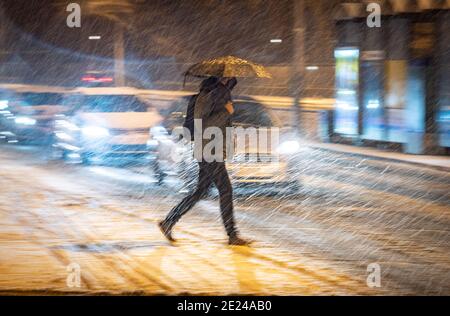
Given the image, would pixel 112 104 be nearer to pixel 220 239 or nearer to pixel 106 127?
pixel 106 127

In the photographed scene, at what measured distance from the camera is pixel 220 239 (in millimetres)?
10969

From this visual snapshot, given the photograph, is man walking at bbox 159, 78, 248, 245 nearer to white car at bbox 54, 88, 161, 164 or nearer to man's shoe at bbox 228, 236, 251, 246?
man's shoe at bbox 228, 236, 251, 246

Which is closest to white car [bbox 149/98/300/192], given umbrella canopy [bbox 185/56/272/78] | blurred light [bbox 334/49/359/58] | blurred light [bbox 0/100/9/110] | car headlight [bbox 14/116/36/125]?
umbrella canopy [bbox 185/56/272/78]

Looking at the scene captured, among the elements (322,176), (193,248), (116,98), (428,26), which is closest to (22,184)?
(116,98)

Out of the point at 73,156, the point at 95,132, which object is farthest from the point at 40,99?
the point at 95,132

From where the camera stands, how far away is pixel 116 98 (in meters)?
19.9

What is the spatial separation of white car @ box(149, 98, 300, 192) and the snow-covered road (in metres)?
0.30

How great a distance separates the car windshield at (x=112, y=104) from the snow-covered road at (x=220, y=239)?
2053 mm

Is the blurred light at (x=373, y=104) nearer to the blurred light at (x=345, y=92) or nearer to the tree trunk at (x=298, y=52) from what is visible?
the blurred light at (x=345, y=92)

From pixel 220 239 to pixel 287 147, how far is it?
13.0 ft

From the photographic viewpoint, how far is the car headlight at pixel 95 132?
18770mm

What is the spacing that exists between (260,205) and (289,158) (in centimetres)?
103

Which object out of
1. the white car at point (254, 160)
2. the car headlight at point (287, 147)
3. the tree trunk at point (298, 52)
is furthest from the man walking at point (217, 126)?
the tree trunk at point (298, 52)

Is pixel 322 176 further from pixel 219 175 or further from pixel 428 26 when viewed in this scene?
pixel 219 175
